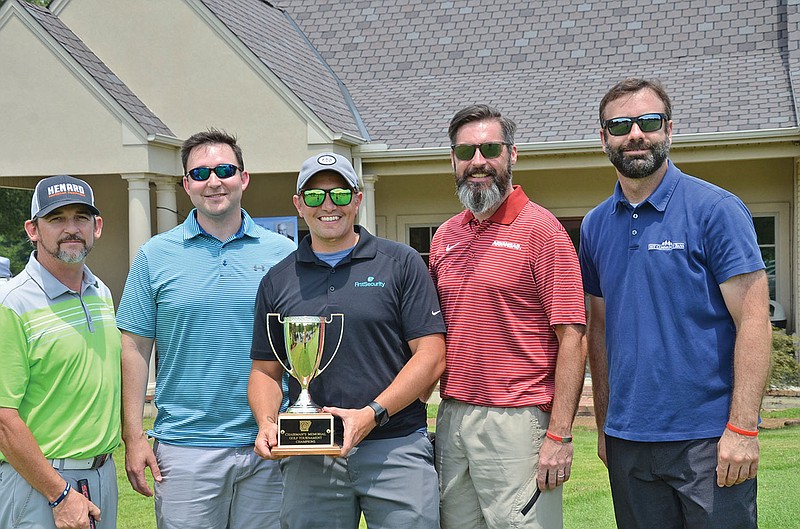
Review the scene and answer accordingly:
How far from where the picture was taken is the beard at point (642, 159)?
384cm

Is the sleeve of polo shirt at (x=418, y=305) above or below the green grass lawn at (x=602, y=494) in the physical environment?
above

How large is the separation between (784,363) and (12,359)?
9.83 m

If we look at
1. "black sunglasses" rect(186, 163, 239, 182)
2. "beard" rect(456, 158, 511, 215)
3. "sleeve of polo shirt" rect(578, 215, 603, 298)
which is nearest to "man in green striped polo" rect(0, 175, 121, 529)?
"black sunglasses" rect(186, 163, 239, 182)

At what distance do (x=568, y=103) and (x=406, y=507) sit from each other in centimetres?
1027

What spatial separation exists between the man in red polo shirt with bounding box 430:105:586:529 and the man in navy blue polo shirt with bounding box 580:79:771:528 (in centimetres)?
23

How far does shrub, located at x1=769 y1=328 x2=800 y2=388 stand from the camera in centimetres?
1115

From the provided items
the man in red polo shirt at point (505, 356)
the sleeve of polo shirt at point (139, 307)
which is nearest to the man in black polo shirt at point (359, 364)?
the man in red polo shirt at point (505, 356)

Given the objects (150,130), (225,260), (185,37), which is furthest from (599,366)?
(185,37)

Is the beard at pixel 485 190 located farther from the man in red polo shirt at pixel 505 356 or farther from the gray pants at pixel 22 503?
the gray pants at pixel 22 503

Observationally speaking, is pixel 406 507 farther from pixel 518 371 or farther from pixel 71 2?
pixel 71 2

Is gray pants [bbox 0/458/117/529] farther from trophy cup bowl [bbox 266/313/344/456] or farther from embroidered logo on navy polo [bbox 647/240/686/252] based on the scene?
embroidered logo on navy polo [bbox 647/240/686/252]

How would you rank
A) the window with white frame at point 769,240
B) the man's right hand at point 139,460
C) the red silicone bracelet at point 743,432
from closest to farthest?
1. the red silicone bracelet at point 743,432
2. the man's right hand at point 139,460
3. the window with white frame at point 769,240

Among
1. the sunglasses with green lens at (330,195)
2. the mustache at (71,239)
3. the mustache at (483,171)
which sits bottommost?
the mustache at (71,239)

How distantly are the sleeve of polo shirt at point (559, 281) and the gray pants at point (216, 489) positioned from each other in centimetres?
147
